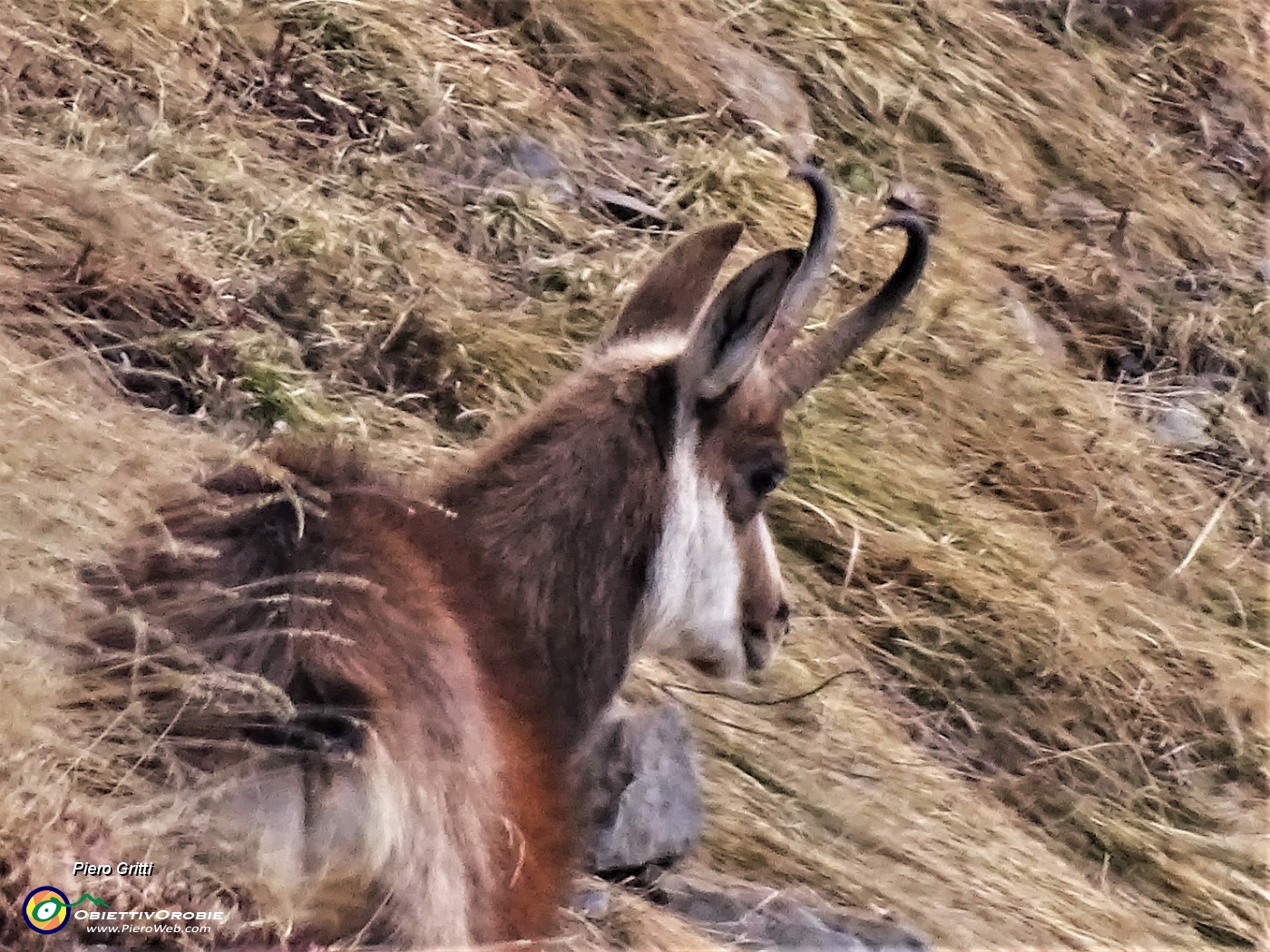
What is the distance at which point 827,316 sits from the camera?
82.7 inches

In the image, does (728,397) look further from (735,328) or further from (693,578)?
(693,578)

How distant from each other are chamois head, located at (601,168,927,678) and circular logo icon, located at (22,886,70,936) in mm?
637

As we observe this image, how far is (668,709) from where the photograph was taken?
1.75 m

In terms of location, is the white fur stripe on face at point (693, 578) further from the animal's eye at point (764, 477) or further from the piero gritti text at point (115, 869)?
the piero gritti text at point (115, 869)

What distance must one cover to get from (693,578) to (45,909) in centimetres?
74

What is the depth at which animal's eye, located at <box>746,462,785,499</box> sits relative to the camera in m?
1.45

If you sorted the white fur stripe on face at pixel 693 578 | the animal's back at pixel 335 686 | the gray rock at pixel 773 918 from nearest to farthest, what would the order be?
the animal's back at pixel 335 686 → the white fur stripe on face at pixel 693 578 → the gray rock at pixel 773 918

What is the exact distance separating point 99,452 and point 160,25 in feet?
2.56

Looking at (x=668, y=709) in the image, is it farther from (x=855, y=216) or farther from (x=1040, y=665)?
(x=855, y=216)

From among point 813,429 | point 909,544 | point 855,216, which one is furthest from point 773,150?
point 909,544

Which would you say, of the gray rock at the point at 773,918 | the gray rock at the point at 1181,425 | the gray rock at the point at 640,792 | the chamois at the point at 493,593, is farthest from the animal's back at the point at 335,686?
the gray rock at the point at 1181,425

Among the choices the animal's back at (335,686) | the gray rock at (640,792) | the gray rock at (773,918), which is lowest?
the gray rock at (773,918)

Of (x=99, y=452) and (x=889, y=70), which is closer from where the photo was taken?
(x=99, y=452)

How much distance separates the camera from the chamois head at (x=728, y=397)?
51.9 inches
